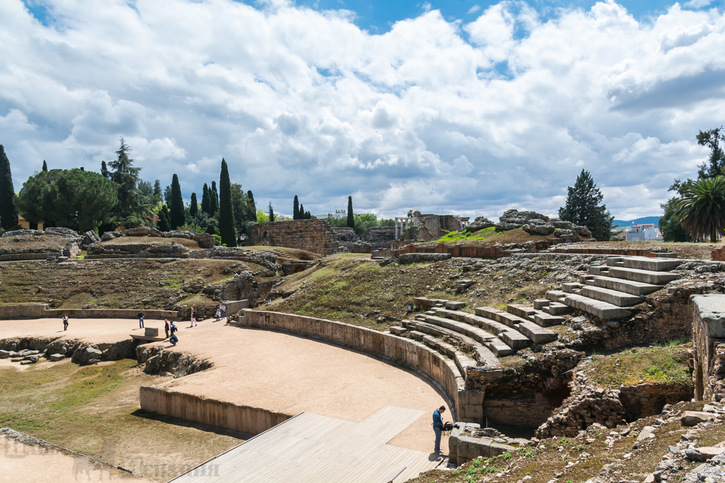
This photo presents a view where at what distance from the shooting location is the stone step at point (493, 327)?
9.73m

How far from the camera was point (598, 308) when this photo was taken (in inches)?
360

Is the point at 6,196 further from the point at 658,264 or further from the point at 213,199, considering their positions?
the point at 658,264

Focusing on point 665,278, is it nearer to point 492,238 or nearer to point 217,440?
point 217,440

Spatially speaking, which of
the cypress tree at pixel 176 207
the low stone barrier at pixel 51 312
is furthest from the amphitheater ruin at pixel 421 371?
the cypress tree at pixel 176 207

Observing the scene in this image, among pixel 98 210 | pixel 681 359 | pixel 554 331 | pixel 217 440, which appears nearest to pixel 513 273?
pixel 554 331

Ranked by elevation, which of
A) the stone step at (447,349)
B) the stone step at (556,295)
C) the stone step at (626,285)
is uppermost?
the stone step at (626,285)

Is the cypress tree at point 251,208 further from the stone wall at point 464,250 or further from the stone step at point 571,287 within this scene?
the stone step at point 571,287

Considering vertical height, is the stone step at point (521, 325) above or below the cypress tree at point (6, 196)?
below

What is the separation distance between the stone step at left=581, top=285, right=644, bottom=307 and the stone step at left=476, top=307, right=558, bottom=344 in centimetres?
152

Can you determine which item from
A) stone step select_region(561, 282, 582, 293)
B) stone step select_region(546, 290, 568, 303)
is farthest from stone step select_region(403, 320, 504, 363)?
stone step select_region(561, 282, 582, 293)

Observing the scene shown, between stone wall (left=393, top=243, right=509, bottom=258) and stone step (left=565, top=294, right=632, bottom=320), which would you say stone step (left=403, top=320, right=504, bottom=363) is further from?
stone wall (left=393, top=243, right=509, bottom=258)

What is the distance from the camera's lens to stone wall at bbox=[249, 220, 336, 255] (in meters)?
44.2

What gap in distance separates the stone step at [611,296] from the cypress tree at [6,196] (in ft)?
186

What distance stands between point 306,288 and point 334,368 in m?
9.43
